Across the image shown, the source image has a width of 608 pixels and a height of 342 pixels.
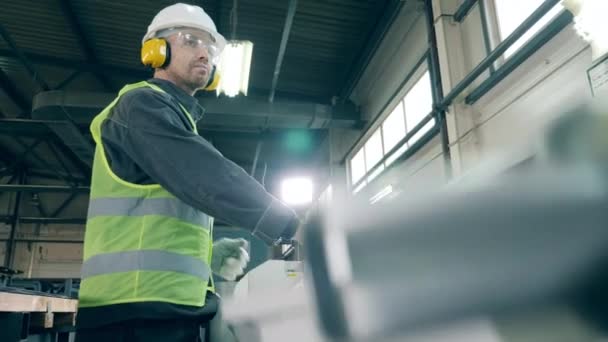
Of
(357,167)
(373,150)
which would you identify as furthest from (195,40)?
(357,167)

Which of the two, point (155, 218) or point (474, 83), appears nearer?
point (155, 218)

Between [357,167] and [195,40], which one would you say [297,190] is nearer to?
[357,167]

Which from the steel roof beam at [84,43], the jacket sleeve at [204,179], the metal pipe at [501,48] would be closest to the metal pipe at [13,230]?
the steel roof beam at [84,43]

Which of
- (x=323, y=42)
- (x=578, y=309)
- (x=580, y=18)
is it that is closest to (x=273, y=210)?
(x=578, y=309)

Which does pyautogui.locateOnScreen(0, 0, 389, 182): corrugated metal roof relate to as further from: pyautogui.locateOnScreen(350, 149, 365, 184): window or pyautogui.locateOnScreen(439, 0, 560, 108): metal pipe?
pyautogui.locateOnScreen(439, 0, 560, 108): metal pipe

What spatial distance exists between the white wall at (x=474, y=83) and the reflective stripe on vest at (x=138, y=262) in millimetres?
720

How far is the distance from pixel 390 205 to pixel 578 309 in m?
0.18

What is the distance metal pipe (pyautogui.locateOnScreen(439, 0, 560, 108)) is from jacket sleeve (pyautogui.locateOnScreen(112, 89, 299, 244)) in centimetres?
Answer: 214

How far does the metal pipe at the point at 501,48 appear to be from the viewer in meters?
2.40

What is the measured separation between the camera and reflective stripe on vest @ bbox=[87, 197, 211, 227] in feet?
3.36

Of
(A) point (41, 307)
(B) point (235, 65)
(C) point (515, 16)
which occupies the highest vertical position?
(B) point (235, 65)

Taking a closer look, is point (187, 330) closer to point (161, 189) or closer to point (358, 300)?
point (161, 189)

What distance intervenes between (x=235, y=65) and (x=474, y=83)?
184 centimetres

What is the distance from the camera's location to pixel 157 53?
1.31 meters
